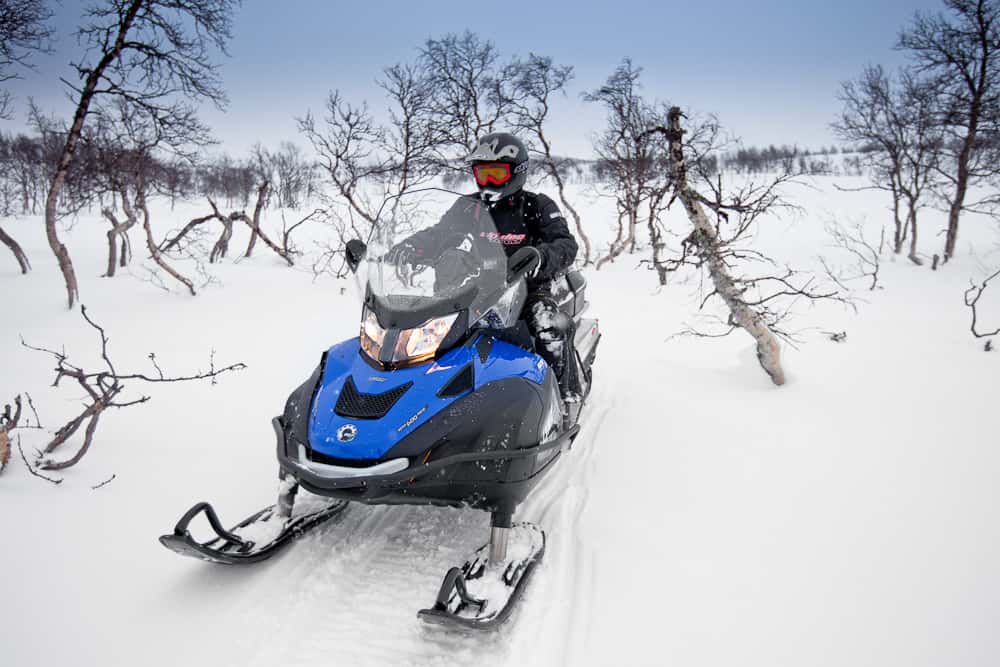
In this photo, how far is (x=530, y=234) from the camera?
353cm

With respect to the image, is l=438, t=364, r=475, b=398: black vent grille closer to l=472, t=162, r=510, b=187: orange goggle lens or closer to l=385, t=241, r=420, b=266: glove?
l=385, t=241, r=420, b=266: glove

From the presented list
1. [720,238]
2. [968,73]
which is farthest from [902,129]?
[720,238]

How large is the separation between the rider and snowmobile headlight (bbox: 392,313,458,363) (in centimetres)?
57

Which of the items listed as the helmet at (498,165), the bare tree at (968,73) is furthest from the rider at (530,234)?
the bare tree at (968,73)

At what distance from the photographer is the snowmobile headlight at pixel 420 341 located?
2260 millimetres

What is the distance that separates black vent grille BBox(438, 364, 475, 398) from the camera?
2.18m

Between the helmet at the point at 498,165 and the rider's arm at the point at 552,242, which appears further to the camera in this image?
the helmet at the point at 498,165

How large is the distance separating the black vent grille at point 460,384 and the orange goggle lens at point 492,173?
1.52 meters

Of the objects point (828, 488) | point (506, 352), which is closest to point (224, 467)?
point (506, 352)

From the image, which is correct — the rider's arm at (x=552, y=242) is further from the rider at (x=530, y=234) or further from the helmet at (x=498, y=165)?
the helmet at (x=498, y=165)

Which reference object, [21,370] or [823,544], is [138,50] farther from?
[823,544]

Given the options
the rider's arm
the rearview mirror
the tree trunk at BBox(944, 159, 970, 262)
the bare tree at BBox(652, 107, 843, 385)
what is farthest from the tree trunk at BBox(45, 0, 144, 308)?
the tree trunk at BBox(944, 159, 970, 262)

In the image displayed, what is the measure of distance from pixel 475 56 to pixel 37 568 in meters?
16.1

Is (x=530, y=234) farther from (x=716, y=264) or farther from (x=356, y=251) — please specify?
(x=716, y=264)
